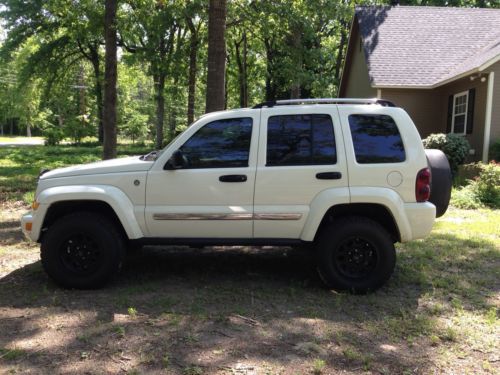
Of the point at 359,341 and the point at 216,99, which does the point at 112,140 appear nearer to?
the point at 216,99

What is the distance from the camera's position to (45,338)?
3781mm

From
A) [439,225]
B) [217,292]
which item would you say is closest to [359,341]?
[217,292]

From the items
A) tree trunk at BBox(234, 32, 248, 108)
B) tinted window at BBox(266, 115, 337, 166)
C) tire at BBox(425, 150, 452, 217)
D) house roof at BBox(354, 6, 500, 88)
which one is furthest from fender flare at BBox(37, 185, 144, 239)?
tree trunk at BBox(234, 32, 248, 108)

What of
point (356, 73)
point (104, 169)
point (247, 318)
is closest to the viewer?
point (247, 318)

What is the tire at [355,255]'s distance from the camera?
4734mm

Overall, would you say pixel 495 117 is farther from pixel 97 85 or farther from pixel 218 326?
pixel 97 85

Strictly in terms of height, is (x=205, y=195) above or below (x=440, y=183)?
below

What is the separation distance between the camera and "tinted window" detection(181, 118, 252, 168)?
4.84m

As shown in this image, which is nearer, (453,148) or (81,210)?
(81,210)

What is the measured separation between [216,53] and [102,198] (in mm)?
4340

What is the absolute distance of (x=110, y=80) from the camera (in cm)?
998

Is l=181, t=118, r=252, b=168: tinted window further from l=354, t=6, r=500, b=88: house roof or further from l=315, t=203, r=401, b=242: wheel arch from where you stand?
l=354, t=6, r=500, b=88: house roof

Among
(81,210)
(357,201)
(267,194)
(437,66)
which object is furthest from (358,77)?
(81,210)

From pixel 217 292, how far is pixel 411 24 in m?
18.4
